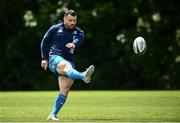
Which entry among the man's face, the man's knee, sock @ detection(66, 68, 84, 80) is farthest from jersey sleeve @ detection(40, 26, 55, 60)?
sock @ detection(66, 68, 84, 80)

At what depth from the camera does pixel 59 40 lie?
12875 mm

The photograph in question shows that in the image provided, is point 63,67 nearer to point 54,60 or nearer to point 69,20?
point 54,60

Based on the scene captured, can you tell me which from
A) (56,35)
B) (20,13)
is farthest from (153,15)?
(56,35)

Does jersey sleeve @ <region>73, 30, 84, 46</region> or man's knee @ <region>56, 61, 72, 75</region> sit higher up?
jersey sleeve @ <region>73, 30, 84, 46</region>

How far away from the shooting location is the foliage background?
1554 inches

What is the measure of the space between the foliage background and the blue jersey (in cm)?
2603

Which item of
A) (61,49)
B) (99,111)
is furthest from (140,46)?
(61,49)

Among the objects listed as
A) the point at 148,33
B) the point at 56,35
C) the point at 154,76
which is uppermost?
the point at 56,35

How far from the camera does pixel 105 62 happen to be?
41.4 m

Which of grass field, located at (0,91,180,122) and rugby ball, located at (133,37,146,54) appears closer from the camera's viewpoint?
grass field, located at (0,91,180,122)

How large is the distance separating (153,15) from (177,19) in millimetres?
1347

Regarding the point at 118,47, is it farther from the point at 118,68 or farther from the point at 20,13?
the point at 20,13

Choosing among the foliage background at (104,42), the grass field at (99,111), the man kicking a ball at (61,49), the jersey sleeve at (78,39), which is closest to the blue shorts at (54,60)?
the man kicking a ball at (61,49)

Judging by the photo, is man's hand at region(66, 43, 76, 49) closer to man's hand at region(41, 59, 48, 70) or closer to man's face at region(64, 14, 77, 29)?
man's face at region(64, 14, 77, 29)
